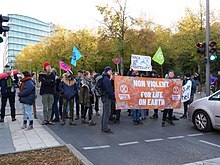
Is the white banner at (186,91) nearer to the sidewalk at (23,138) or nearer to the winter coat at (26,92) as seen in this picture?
the sidewalk at (23,138)

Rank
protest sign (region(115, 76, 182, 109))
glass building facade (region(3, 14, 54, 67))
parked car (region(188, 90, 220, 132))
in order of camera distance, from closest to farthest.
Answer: parked car (region(188, 90, 220, 132)) < protest sign (region(115, 76, 182, 109)) < glass building facade (region(3, 14, 54, 67))

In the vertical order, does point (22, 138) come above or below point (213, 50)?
below

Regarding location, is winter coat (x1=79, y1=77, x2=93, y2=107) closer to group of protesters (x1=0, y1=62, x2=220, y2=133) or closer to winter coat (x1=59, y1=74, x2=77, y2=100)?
group of protesters (x1=0, y1=62, x2=220, y2=133)

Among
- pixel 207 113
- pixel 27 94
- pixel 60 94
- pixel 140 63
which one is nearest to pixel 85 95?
pixel 60 94

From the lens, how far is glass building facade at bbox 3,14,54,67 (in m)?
116

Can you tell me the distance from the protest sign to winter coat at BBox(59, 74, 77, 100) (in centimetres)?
158

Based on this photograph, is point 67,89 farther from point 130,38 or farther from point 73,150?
point 130,38

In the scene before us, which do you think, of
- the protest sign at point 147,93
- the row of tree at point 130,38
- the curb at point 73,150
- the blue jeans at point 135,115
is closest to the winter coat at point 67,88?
the curb at point 73,150

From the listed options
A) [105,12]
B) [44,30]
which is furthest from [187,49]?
[44,30]

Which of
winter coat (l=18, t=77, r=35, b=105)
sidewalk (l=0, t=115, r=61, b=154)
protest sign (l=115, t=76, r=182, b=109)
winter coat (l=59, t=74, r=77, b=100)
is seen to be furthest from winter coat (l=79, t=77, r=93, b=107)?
winter coat (l=18, t=77, r=35, b=105)

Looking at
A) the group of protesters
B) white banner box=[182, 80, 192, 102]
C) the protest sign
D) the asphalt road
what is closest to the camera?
the asphalt road

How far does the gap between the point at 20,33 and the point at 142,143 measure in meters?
123

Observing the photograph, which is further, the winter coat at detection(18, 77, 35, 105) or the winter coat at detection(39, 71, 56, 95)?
the winter coat at detection(39, 71, 56, 95)

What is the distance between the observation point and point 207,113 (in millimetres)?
Result: 7312
